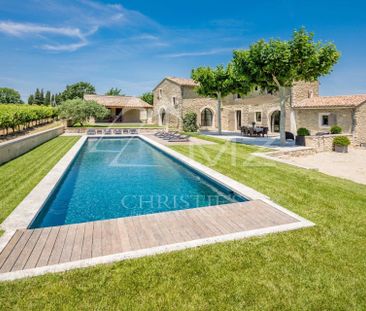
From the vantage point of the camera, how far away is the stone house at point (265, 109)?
20.5 m

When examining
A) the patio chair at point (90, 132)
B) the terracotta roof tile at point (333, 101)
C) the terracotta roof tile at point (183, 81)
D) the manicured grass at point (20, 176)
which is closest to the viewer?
the manicured grass at point (20, 176)

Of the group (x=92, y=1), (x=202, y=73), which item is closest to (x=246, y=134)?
(x=202, y=73)

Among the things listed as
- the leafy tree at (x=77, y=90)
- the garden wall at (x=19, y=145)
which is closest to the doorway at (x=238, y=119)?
the garden wall at (x=19, y=145)

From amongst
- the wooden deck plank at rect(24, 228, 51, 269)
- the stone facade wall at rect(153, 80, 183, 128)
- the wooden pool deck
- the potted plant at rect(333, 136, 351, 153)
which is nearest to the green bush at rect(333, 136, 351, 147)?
the potted plant at rect(333, 136, 351, 153)

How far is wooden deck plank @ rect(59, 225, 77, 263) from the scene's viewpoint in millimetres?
3916

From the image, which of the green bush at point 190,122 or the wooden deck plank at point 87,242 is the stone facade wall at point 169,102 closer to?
the green bush at point 190,122

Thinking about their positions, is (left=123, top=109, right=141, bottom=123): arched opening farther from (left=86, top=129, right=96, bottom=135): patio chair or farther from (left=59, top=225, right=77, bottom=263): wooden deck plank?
(left=59, top=225, right=77, bottom=263): wooden deck plank

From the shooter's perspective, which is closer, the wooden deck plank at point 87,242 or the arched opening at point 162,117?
the wooden deck plank at point 87,242

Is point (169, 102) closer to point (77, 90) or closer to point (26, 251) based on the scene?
point (26, 251)

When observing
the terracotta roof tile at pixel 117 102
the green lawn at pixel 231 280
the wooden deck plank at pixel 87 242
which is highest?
the terracotta roof tile at pixel 117 102

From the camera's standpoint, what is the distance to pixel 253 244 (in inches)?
173

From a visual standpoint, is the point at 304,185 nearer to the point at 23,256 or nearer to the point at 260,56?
the point at 23,256

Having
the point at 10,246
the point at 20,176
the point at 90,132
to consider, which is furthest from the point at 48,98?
the point at 10,246

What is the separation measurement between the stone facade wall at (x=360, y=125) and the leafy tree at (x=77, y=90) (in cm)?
6113
